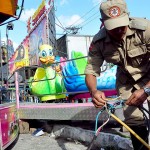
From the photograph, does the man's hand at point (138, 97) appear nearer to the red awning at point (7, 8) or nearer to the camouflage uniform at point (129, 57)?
the camouflage uniform at point (129, 57)

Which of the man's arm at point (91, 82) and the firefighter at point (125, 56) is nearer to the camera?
the firefighter at point (125, 56)

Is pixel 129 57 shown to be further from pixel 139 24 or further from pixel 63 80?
pixel 63 80

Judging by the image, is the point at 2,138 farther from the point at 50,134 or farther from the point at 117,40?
the point at 117,40

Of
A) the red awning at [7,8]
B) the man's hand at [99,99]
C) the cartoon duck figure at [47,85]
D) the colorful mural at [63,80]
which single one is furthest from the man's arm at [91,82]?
the cartoon duck figure at [47,85]

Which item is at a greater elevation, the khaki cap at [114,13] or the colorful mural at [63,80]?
the khaki cap at [114,13]

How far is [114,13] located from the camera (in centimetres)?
257

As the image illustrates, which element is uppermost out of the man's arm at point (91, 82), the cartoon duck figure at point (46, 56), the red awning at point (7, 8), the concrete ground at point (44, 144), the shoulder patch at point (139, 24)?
the red awning at point (7, 8)

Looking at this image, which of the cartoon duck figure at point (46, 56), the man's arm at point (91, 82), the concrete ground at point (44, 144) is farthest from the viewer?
the cartoon duck figure at point (46, 56)

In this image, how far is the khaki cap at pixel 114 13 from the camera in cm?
250

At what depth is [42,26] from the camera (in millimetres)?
22531

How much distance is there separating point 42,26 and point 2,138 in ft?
63.3

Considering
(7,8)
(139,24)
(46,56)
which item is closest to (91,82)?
(139,24)

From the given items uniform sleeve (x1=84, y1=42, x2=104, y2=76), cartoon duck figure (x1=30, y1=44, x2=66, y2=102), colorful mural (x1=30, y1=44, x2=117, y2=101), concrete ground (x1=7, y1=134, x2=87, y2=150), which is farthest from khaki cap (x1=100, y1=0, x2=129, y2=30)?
cartoon duck figure (x1=30, y1=44, x2=66, y2=102)

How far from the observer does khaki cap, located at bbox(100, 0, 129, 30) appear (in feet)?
8.20
